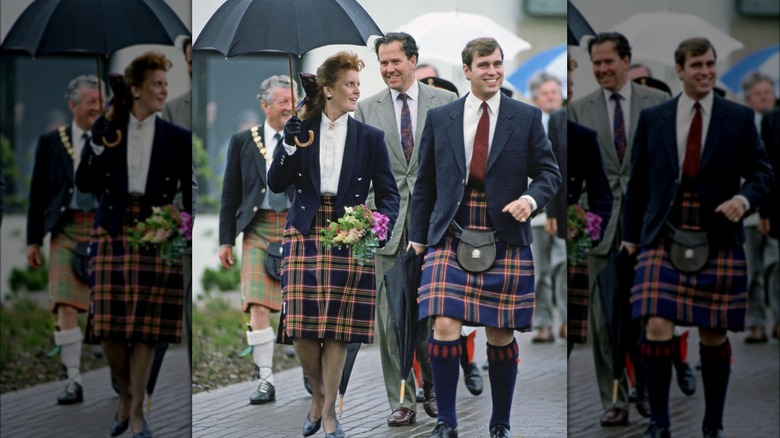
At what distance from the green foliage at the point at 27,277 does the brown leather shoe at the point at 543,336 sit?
8.62ft

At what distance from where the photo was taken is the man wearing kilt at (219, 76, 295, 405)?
5.88 m

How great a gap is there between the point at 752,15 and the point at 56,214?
3883mm

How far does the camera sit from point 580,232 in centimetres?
611

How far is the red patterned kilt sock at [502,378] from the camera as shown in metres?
5.80

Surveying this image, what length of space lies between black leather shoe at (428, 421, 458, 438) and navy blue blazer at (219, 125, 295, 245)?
1415 millimetres

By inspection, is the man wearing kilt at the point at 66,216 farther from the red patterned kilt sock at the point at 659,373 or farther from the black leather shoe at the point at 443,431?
the red patterned kilt sock at the point at 659,373

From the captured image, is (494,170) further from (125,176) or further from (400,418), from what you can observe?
(125,176)

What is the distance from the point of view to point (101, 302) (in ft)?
20.2

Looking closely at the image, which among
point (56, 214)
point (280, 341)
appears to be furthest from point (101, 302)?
point (280, 341)

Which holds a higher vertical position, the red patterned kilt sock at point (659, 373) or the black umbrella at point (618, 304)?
the black umbrella at point (618, 304)

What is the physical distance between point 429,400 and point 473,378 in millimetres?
256

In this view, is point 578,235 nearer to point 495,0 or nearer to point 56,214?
point 495,0

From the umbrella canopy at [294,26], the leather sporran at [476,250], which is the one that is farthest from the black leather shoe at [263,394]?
the umbrella canopy at [294,26]

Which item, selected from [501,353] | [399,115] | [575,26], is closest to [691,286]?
[501,353]
